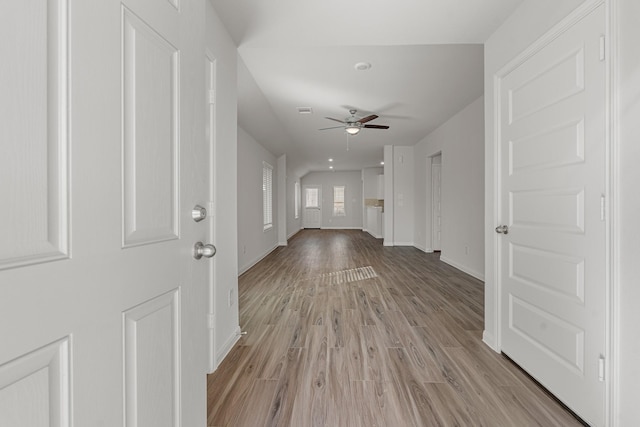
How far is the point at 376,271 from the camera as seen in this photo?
191 inches

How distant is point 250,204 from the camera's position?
5.52m

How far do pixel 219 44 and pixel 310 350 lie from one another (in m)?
2.21

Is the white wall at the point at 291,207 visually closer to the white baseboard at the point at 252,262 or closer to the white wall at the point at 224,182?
the white baseboard at the point at 252,262

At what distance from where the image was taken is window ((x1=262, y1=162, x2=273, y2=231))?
6.76m

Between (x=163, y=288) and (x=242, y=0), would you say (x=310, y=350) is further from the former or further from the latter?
(x=242, y=0)

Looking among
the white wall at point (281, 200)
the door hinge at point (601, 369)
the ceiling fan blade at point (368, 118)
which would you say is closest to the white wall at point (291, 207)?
the white wall at point (281, 200)

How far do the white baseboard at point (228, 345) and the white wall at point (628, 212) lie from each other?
6.77 ft

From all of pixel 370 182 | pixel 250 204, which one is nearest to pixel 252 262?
pixel 250 204

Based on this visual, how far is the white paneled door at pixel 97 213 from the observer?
52 centimetres

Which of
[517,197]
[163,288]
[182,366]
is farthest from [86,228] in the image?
[517,197]

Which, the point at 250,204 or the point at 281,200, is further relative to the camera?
the point at 281,200

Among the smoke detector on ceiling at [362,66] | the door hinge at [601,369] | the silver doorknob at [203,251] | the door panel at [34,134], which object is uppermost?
the smoke detector on ceiling at [362,66]

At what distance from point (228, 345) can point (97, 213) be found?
1834 millimetres

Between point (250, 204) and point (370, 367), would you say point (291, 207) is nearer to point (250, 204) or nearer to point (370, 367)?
point (250, 204)
